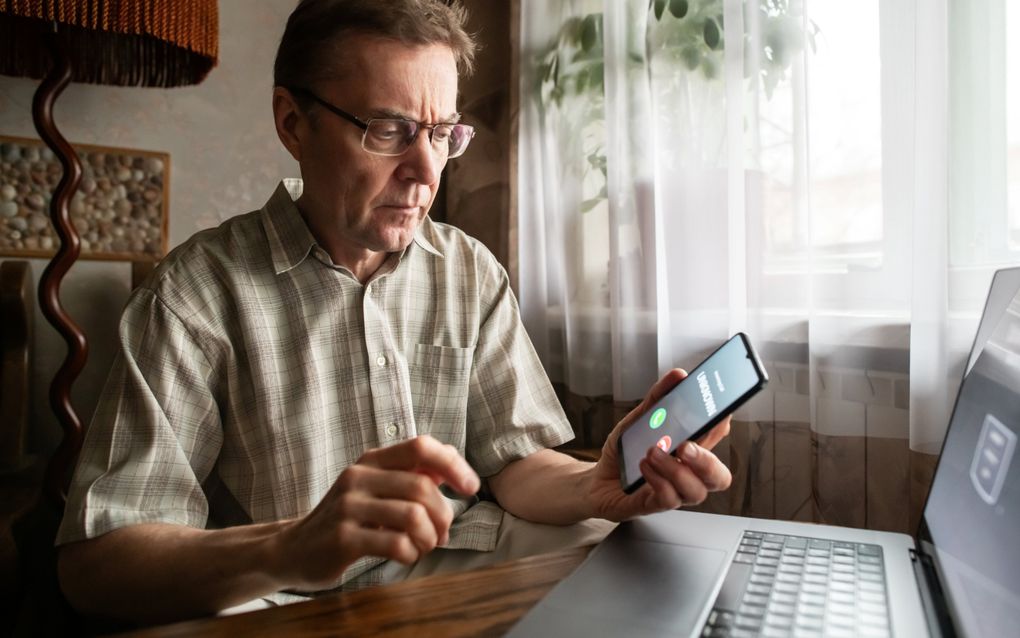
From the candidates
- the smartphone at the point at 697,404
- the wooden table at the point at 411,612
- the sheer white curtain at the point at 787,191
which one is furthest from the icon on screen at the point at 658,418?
the sheer white curtain at the point at 787,191

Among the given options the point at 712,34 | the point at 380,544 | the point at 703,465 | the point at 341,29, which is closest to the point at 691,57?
the point at 712,34

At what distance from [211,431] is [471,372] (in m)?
0.40

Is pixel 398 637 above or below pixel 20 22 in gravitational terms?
below

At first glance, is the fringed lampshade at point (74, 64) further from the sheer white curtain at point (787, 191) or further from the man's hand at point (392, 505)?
the man's hand at point (392, 505)

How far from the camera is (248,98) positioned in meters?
1.97

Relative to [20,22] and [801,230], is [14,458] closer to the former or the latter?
[20,22]

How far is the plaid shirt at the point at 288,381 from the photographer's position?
2.91 feet

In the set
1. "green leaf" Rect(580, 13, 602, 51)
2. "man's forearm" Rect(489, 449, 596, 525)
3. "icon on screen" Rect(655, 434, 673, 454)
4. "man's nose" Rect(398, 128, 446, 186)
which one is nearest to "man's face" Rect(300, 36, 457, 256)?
"man's nose" Rect(398, 128, 446, 186)

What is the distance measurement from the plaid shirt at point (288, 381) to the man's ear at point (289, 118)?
0.27 feet

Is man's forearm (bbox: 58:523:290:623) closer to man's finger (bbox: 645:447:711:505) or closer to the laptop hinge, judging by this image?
man's finger (bbox: 645:447:711:505)

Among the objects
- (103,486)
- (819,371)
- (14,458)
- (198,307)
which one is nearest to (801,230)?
(819,371)

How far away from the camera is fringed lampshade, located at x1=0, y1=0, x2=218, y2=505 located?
141 cm

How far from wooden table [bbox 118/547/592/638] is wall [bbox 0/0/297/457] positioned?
1.45 meters

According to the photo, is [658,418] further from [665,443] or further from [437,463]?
[437,463]
